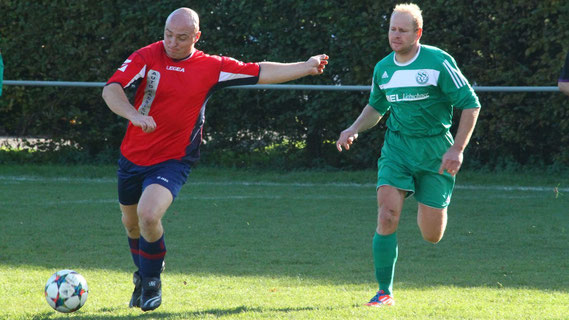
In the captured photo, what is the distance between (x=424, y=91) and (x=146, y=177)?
6.32 feet

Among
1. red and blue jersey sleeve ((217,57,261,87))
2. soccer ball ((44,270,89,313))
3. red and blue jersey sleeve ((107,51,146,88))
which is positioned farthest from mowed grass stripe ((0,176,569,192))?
soccer ball ((44,270,89,313))

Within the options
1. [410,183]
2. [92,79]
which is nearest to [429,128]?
[410,183]

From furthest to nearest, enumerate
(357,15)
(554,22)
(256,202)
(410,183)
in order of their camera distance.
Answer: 1. (357,15)
2. (554,22)
3. (256,202)
4. (410,183)

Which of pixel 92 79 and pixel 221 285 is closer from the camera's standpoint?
pixel 221 285

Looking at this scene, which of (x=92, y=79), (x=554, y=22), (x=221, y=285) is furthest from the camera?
(x=92, y=79)

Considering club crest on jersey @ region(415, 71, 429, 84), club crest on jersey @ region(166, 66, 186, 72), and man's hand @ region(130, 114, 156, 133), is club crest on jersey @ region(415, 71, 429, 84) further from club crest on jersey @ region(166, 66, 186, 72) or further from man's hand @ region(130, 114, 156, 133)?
man's hand @ region(130, 114, 156, 133)

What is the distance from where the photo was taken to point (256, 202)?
1073 centimetres

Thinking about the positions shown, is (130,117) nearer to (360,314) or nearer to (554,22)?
(360,314)

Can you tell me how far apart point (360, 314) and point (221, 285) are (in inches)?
53.0

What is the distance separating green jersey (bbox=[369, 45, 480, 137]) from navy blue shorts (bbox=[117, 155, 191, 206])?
1.48m

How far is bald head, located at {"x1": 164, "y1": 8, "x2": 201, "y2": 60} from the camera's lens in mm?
5457

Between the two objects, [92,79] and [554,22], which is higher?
[554,22]

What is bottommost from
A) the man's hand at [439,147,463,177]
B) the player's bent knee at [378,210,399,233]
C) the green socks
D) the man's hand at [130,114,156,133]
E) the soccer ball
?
the soccer ball

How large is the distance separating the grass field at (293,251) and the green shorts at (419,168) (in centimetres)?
70
